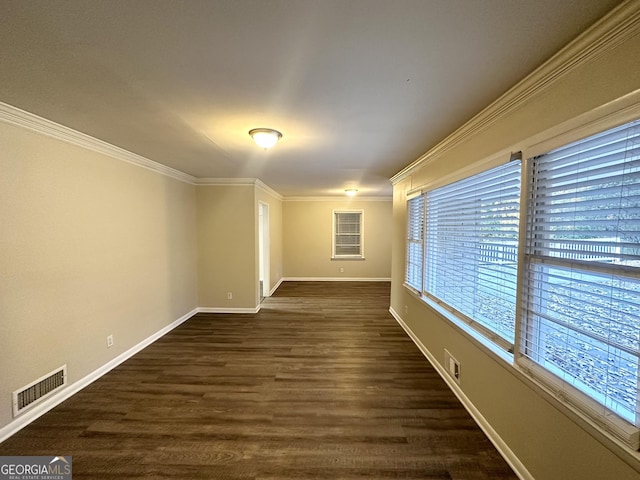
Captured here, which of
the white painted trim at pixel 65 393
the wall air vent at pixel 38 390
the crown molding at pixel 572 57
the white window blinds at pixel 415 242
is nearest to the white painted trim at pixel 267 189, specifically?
the white window blinds at pixel 415 242

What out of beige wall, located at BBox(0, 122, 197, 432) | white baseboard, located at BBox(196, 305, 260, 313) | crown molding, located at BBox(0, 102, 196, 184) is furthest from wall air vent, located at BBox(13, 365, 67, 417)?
white baseboard, located at BBox(196, 305, 260, 313)

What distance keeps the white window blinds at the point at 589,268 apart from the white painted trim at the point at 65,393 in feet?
11.6

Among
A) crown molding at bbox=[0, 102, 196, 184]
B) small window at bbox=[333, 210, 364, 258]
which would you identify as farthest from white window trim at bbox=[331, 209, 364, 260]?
crown molding at bbox=[0, 102, 196, 184]

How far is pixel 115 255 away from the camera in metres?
3.10

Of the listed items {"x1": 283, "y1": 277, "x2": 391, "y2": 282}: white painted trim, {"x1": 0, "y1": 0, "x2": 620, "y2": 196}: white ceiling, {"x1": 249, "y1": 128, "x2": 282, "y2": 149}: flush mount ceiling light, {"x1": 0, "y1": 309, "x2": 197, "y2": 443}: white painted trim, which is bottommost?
{"x1": 0, "y1": 309, "x2": 197, "y2": 443}: white painted trim

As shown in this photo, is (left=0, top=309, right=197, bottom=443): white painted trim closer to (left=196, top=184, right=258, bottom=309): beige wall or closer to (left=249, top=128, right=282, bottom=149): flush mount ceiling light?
(left=196, top=184, right=258, bottom=309): beige wall

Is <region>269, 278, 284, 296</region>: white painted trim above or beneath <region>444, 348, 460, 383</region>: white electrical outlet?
beneath

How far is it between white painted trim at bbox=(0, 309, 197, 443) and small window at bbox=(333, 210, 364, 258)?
16.7 feet

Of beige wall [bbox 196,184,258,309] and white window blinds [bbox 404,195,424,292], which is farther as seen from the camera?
beige wall [bbox 196,184,258,309]

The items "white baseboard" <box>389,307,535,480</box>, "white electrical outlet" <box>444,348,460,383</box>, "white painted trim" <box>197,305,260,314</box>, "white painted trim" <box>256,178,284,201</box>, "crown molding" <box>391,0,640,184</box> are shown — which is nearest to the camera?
"crown molding" <box>391,0,640,184</box>

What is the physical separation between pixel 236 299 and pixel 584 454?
15.0 feet

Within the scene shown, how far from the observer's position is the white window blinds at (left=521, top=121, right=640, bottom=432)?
1.13m

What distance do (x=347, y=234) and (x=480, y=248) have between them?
228 inches

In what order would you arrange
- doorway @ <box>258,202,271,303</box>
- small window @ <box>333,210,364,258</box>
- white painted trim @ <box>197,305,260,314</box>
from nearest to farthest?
1. white painted trim @ <box>197,305,260,314</box>
2. doorway @ <box>258,202,271,303</box>
3. small window @ <box>333,210,364,258</box>
